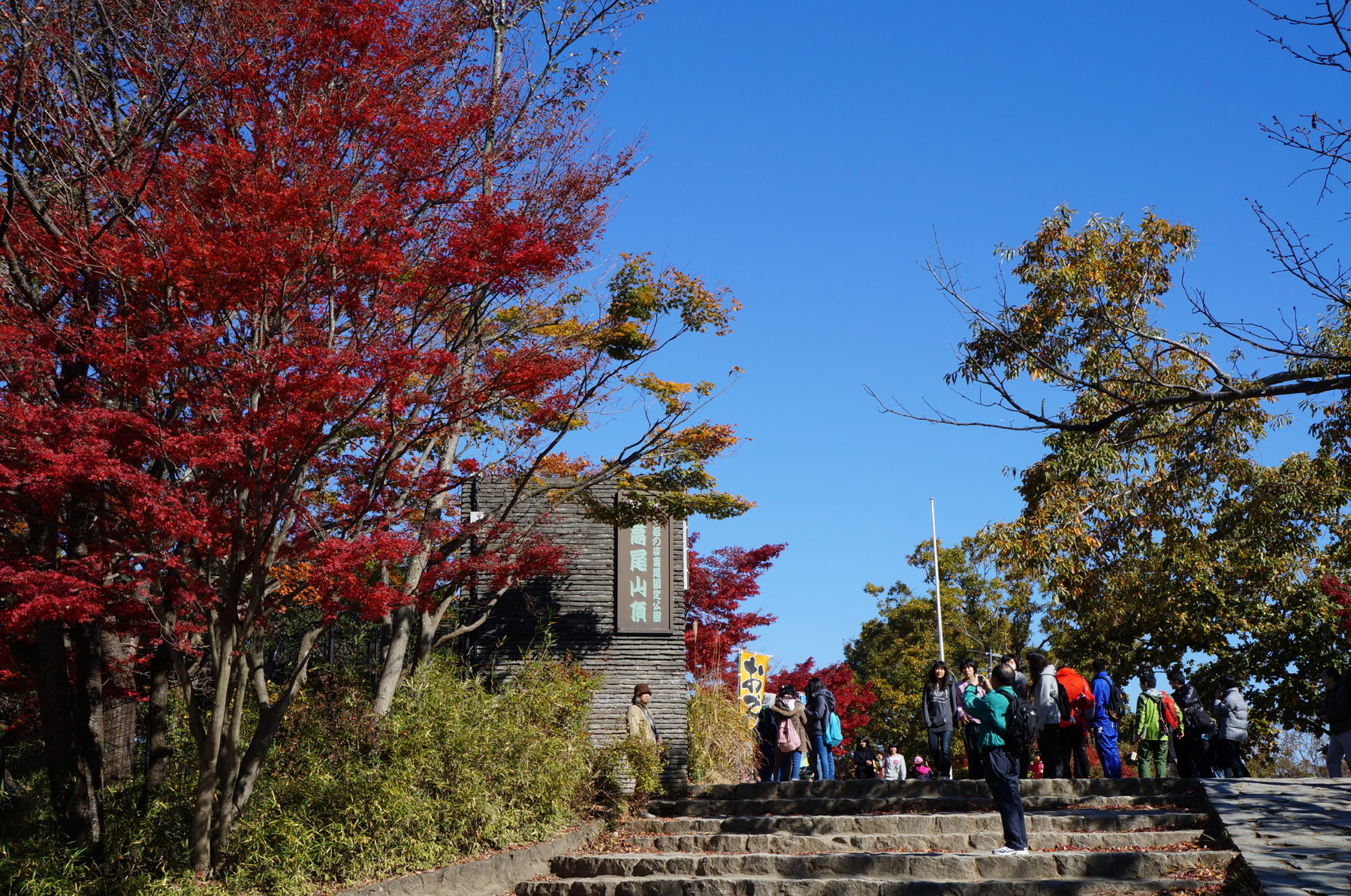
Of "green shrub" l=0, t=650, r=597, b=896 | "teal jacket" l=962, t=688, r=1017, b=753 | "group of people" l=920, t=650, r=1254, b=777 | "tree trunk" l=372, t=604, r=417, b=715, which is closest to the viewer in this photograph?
"green shrub" l=0, t=650, r=597, b=896

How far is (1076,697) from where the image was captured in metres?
12.6

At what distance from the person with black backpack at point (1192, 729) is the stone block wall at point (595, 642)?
6.18m

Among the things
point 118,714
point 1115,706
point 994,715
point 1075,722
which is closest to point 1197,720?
point 1115,706

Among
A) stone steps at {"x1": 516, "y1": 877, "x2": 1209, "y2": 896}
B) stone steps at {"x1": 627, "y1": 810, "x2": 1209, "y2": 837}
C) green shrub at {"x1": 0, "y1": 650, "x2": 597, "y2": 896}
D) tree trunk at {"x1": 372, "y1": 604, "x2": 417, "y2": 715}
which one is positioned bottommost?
stone steps at {"x1": 516, "y1": 877, "x2": 1209, "y2": 896}

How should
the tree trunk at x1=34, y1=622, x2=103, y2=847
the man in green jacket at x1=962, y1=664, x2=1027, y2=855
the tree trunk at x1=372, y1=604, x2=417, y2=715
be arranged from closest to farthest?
the tree trunk at x1=34, y1=622, x2=103, y2=847 → the man in green jacket at x1=962, y1=664, x2=1027, y2=855 → the tree trunk at x1=372, y1=604, x2=417, y2=715

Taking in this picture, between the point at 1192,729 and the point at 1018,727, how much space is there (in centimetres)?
567

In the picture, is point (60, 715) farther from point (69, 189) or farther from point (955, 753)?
point (955, 753)

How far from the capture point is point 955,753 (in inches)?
1259

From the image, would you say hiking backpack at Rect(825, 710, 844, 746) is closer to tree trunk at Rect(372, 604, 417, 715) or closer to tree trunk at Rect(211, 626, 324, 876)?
tree trunk at Rect(372, 604, 417, 715)

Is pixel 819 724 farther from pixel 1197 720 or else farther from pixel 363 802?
pixel 363 802

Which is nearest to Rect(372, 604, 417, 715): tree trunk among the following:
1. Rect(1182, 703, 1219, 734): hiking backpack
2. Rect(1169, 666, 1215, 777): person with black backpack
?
Rect(1169, 666, 1215, 777): person with black backpack

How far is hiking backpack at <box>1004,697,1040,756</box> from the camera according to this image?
8695 millimetres

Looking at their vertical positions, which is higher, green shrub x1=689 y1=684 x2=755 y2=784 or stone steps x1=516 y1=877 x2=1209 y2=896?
green shrub x1=689 y1=684 x2=755 y2=784

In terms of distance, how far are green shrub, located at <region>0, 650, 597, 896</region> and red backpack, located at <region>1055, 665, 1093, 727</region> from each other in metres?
5.65
